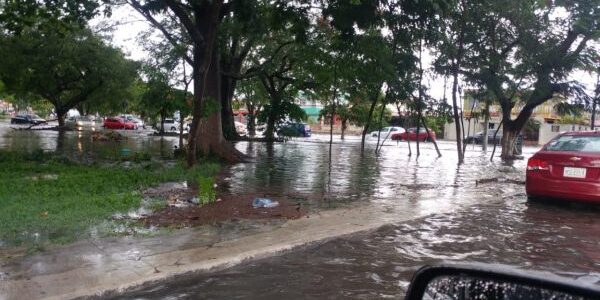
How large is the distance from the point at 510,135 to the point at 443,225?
60.5 ft

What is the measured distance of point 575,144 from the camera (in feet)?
31.7

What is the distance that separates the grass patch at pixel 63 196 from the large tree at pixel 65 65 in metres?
19.9

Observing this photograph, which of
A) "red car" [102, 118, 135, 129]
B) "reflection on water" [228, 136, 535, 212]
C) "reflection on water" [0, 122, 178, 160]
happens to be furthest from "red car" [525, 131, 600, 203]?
"red car" [102, 118, 135, 129]

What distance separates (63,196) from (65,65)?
30023 mm

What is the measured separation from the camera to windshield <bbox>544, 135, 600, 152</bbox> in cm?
937

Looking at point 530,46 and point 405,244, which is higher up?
point 530,46

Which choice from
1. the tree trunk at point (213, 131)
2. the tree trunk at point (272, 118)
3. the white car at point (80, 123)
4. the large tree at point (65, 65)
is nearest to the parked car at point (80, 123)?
the white car at point (80, 123)

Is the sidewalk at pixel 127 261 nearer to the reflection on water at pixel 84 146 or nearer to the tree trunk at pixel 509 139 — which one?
the reflection on water at pixel 84 146

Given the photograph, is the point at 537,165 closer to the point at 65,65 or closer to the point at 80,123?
the point at 65,65

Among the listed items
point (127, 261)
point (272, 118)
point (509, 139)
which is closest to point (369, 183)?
point (127, 261)

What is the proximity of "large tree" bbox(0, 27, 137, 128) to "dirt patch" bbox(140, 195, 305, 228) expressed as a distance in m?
24.6

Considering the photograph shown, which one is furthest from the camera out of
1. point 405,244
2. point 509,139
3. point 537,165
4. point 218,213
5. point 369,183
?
point 509,139

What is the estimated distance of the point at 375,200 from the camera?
33.3 ft

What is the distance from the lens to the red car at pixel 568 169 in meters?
9.08
